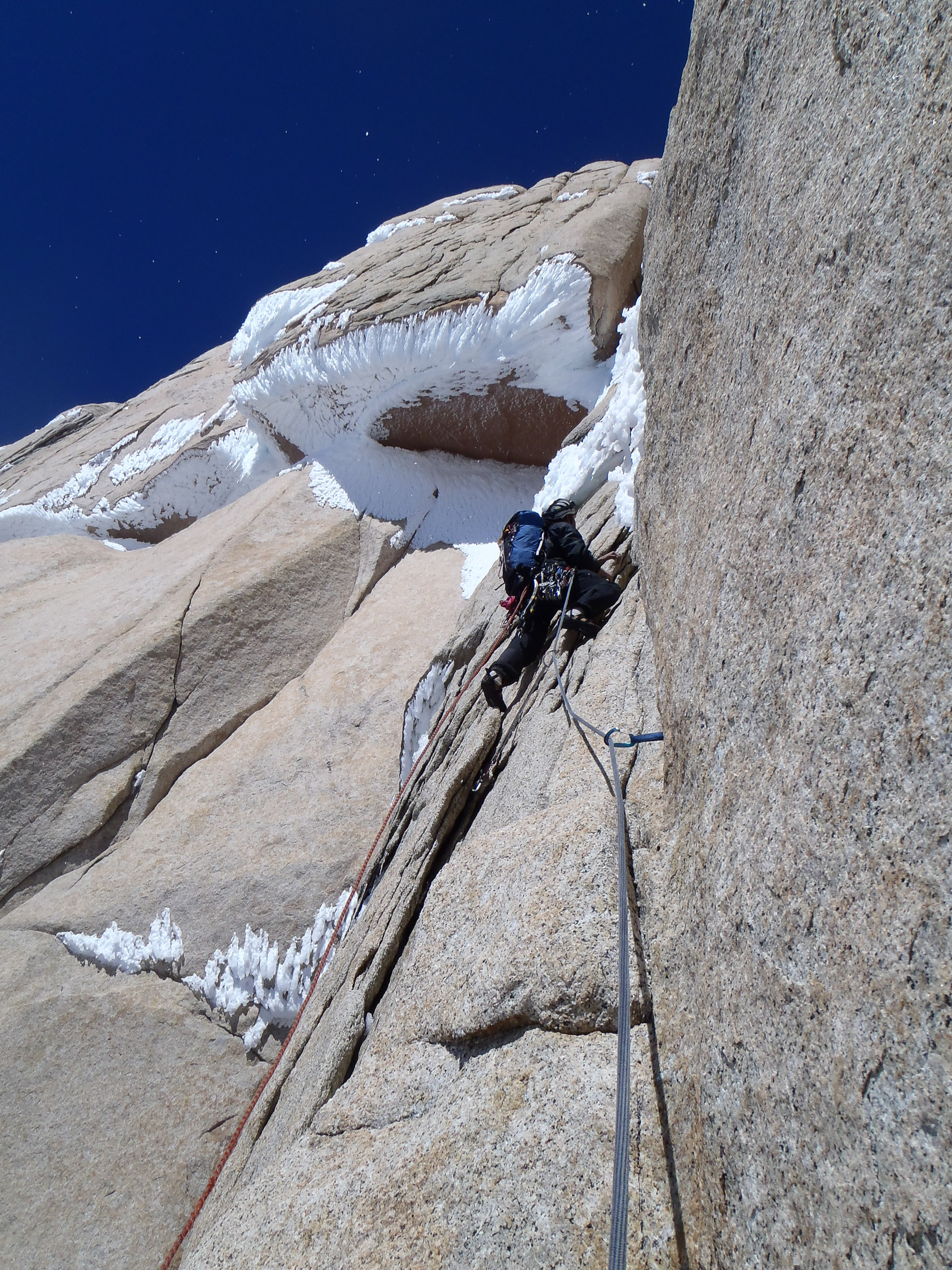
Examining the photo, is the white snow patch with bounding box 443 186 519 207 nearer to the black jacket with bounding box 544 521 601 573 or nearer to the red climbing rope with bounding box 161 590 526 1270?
the black jacket with bounding box 544 521 601 573

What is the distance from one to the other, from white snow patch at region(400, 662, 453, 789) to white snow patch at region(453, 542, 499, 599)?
1.37 m

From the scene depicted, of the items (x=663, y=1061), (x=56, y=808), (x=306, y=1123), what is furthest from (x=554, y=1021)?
(x=56, y=808)

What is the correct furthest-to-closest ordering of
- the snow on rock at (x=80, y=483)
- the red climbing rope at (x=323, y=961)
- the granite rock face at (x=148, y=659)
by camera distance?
the snow on rock at (x=80, y=483)
the granite rock face at (x=148, y=659)
the red climbing rope at (x=323, y=961)

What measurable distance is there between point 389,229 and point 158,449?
17.6 feet

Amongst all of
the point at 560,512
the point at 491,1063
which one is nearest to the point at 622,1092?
the point at 491,1063

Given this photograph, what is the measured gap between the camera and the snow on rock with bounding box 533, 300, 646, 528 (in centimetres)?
484

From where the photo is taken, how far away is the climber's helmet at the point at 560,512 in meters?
4.99

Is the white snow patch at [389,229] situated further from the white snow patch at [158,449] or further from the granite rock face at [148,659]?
the granite rock face at [148,659]

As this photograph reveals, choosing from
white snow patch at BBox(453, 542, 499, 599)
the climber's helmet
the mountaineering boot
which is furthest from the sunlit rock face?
the mountaineering boot

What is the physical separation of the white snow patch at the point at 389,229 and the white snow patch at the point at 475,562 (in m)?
6.39

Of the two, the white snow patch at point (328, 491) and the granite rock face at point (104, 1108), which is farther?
the white snow patch at point (328, 491)

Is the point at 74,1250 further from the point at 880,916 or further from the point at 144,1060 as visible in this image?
the point at 880,916

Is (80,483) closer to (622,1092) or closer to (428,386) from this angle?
(428,386)

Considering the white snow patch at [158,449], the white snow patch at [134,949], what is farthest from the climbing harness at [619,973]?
the white snow patch at [158,449]
